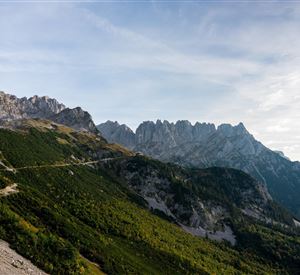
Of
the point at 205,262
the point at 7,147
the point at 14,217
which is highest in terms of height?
the point at 7,147

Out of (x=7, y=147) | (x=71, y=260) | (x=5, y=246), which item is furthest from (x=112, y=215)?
(x=5, y=246)

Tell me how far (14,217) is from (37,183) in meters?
70.0

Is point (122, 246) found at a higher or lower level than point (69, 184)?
lower

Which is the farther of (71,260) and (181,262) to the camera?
(181,262)

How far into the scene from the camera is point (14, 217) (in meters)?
73.6

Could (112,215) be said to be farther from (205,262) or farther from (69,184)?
(205,262)

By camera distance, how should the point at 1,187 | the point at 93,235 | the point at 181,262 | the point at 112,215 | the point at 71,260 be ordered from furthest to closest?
the point at 112,215 → the point at 181,262 → the point at 93,235 → the point at 1,187 → the point at 71,260

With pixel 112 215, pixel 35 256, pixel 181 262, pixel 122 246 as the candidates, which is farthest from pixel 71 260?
pixel 112 215

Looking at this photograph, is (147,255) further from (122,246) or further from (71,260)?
(71,260)

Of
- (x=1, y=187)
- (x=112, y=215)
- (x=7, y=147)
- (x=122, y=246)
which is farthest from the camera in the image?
(x=7, y=147)

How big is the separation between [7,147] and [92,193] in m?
38.8

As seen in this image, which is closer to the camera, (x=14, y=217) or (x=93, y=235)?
(x=14, y=217)

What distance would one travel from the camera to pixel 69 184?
16725 cm

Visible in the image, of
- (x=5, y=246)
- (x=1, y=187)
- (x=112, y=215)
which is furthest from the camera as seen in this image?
(x=112, y=215)
